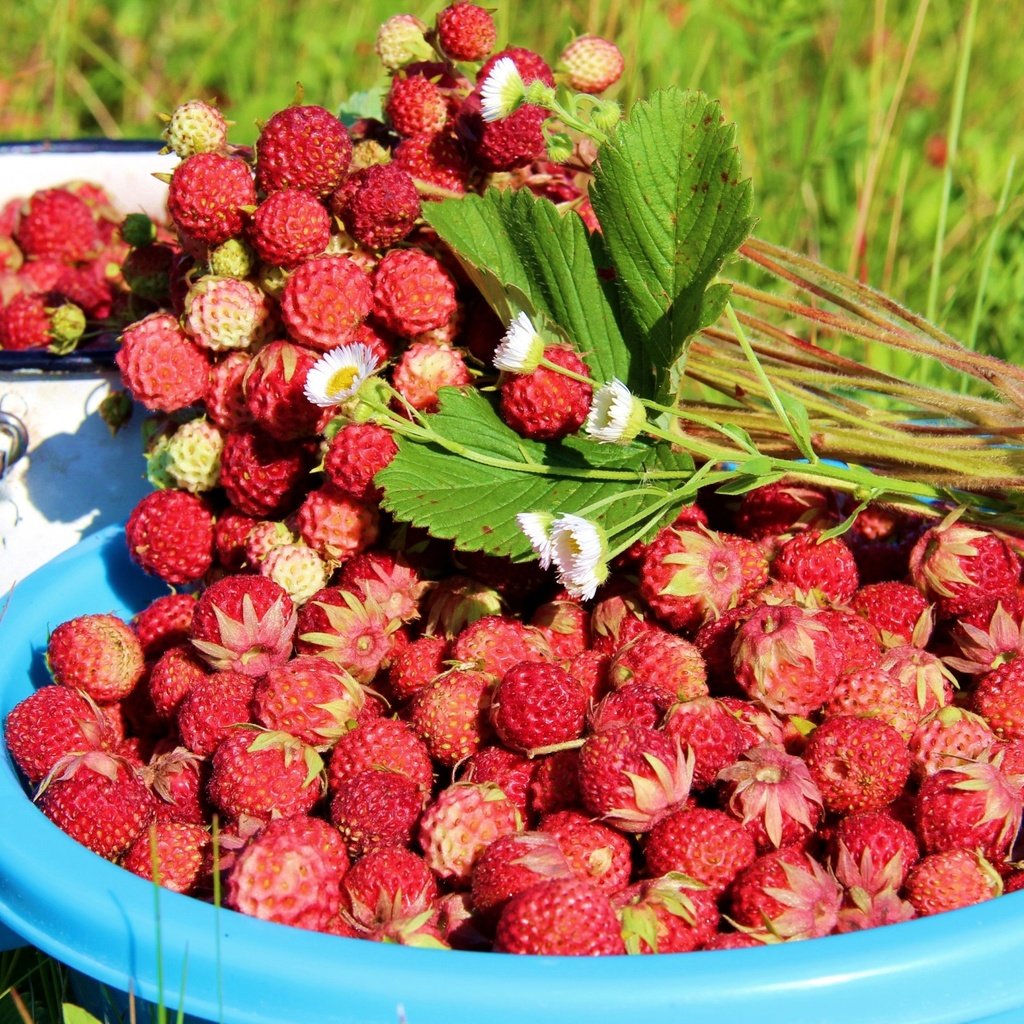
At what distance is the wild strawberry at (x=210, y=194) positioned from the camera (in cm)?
116

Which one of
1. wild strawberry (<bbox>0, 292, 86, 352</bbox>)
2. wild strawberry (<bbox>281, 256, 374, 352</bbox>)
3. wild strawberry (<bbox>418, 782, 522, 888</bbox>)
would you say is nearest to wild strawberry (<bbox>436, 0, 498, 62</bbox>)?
wild strawberry (<bbox>281, 256, 374, 352</bbox>)

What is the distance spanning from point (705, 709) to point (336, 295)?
47 centimetres

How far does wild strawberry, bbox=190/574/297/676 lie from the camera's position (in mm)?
1098

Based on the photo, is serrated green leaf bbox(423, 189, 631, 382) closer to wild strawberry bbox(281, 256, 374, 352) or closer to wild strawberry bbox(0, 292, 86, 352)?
wild strawberry bbox(281, 256, 374, 352)

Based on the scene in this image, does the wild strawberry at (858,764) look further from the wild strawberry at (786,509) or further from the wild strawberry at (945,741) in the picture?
the wild strawberry at (786,509)

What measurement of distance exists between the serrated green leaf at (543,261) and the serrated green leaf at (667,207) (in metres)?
0.03

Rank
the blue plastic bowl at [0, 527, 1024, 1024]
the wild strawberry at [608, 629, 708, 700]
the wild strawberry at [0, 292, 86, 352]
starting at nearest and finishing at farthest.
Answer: the blue plastic bowl at [0, 527, 1024, 1024], the wild strawberry at [608, 629, 708, 700], the wild strawberry at [0, 292, 86, 352]

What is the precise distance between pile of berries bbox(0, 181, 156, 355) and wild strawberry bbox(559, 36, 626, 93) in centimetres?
63

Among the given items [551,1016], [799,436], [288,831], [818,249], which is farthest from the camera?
[818,249]

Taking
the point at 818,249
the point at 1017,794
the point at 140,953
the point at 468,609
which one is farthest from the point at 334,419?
the point at 818,249

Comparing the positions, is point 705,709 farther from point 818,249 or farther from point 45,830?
point 818,249

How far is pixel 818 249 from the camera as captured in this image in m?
2.39

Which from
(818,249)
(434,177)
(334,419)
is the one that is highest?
(434,177)

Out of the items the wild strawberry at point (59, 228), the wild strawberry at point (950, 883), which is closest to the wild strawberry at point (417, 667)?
the wild strawberry at point (950, 883)
